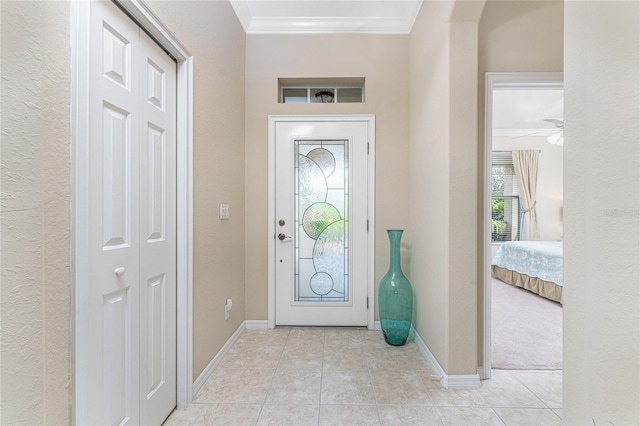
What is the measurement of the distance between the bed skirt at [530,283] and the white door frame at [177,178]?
4.30 meters

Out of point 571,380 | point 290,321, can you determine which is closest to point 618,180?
point 571,380

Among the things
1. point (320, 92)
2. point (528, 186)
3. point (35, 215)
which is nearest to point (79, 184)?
point (35, 215)

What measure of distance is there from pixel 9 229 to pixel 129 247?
52 cm

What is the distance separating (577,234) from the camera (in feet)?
3.19

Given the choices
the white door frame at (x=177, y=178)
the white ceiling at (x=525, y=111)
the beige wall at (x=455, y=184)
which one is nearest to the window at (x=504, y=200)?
the white ceiling at (x=525, y=111)

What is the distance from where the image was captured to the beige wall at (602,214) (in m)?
0.81

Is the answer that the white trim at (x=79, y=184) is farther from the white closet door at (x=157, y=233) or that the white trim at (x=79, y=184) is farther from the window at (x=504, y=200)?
the window at (x=504, y=200)

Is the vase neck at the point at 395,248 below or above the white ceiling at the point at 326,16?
below

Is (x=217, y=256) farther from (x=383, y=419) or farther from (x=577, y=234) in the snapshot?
(x=577, y=234)

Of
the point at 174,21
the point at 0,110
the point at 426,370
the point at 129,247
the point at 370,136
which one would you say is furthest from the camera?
the point at 370,136

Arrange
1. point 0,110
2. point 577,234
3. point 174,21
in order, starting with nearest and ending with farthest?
point 0,110 → point 577,234 → point 174,21

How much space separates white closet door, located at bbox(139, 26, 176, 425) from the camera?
56.0 inches

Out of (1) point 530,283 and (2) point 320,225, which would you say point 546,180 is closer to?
(1) point 530,283

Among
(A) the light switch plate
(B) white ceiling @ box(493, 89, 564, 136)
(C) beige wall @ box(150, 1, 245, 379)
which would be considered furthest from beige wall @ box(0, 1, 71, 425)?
(B) white ceiling @ box(493, 89, 564, 136)
